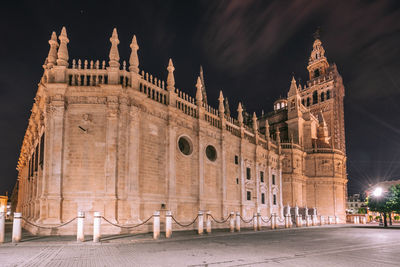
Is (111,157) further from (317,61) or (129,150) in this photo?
(317,61)

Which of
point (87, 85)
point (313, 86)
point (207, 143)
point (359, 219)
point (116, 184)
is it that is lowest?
point (359, 219)

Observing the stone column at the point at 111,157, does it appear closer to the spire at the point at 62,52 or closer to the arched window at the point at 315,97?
the spire at the point at 62,52

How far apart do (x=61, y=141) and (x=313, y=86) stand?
58657 millimetres

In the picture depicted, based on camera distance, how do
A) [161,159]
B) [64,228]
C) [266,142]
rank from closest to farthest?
[64,228] → [161,159] → [266,142]

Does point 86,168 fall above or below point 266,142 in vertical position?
below

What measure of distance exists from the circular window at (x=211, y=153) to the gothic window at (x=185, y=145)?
333 cm

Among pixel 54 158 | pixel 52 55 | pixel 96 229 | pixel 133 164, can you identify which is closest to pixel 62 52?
pixel 52 55

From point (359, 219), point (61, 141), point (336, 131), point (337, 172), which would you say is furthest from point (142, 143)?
point (336, 131)

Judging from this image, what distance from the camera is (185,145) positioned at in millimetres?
28125

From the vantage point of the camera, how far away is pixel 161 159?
24.5 metres

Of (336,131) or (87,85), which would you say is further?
(336,131)

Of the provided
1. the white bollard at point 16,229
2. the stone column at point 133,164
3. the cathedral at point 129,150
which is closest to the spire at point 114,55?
the cathedral at point 129,150

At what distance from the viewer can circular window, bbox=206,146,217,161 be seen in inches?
1214

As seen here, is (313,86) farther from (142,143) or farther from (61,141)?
(61,141)
